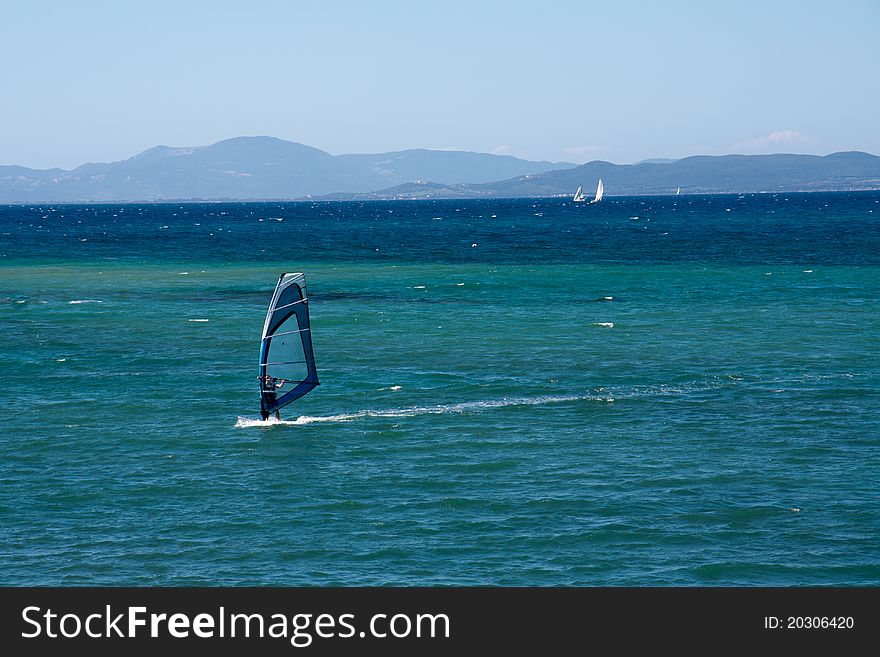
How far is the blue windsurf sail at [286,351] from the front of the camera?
4503 cm

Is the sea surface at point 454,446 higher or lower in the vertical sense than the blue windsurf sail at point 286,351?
lower

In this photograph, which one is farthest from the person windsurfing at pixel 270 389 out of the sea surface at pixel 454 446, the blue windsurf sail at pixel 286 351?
the sea surface at pixel 454 446

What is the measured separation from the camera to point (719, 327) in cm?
7144

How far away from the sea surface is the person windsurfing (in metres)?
0.67

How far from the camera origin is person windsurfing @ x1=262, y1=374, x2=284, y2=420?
45.1 meters

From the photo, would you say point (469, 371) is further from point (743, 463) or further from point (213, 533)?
point (213, 533)

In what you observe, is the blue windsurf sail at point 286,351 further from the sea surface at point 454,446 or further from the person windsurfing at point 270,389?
the sea surface at point 454,446

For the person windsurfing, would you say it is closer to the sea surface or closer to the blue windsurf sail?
the blue windsurf sail

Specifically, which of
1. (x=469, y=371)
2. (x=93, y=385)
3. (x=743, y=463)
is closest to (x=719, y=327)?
(x=469, y=371)

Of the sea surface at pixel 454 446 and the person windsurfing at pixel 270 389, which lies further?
the person windsurfing at pixel 270 389

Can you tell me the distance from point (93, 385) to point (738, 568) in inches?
1364

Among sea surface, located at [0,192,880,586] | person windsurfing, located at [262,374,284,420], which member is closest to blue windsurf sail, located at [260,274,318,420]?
person windsurfing, located at [262,374,284,420]

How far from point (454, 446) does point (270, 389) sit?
8.61 metres

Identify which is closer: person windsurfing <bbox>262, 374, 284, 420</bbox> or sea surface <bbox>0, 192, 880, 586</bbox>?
sea surface <bbox>0, 192, 880, 586</bbox>
